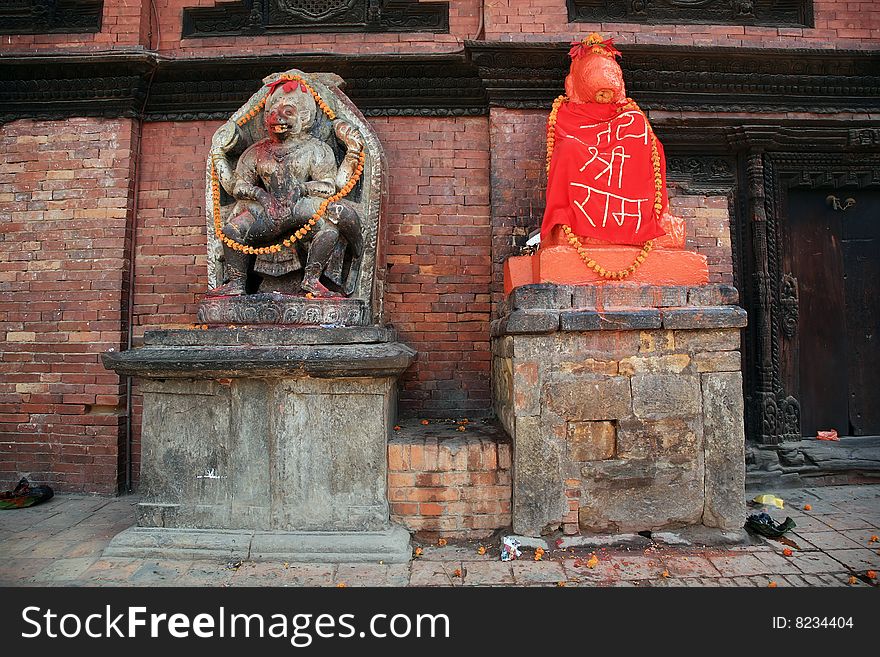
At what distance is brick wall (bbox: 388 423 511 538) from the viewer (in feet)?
11.2

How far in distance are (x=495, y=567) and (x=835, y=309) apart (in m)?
4.24

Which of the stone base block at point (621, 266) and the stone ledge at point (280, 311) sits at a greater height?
the stone base block at point (621, 266)

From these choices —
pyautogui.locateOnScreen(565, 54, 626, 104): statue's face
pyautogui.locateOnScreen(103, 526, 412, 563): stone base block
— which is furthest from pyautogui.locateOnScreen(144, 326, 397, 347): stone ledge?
pyautogui.locateOnScreen(565, 54, 626, 104): statue's face

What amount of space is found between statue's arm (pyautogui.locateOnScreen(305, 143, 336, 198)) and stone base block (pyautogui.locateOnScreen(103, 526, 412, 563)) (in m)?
2.36

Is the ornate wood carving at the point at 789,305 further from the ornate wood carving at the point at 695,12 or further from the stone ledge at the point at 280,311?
the stone ledge at the point at 280,311

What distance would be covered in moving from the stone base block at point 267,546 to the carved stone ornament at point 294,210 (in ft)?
4.55

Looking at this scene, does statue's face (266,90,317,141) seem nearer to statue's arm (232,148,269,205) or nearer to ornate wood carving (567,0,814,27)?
statue's arm (232,148,269,205)

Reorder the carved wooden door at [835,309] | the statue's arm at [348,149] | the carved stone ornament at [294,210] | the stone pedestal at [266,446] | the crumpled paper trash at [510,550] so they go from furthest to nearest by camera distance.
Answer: the carved wooden door at [835,309]
the statue's arm at [348,149]
the carved stone ornament at [294,210]
the stone pedestal at [266,446]
the crumpled paper trash at [510,550]

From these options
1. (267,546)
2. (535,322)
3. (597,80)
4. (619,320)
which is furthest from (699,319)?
(267,546)

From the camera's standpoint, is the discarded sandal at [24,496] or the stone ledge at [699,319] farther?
the discarded sandal at [24,496]

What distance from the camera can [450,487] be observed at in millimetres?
3424

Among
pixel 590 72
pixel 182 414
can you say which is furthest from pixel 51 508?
pixel 590 72

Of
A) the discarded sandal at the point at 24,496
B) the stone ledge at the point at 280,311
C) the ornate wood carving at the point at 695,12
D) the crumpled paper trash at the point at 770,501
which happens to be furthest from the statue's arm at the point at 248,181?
the crumpled paper trash at the point at 770,501

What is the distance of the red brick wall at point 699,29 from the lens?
15.8 feet
